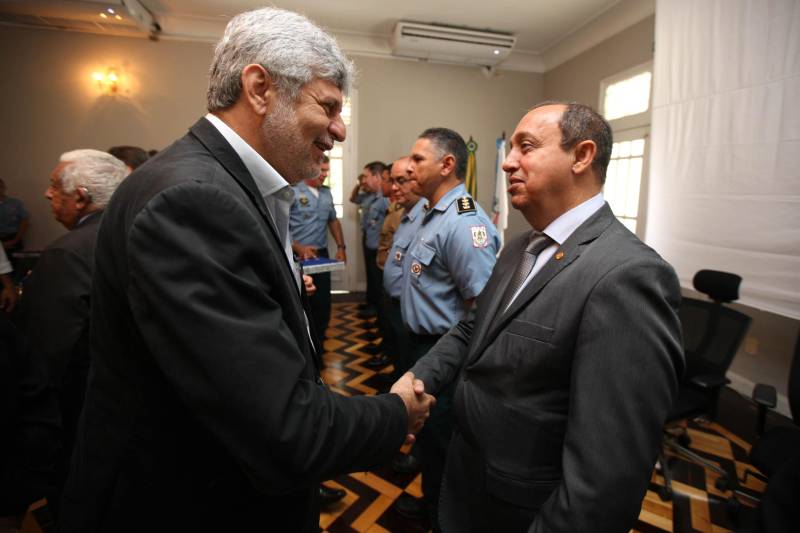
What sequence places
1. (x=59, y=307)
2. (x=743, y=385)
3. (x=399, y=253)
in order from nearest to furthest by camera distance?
(x=59, y=307) < (x=399, y=253) < (x=743, y=385)

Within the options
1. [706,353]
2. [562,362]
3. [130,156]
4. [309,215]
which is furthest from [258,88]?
[309,215]

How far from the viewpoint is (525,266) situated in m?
1.18

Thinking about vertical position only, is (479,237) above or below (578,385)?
above

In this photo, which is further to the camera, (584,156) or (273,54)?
(584,156)

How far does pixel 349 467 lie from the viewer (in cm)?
76

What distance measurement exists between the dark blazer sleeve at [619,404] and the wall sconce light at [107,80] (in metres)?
6.23

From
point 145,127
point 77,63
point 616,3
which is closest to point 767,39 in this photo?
point 616,3

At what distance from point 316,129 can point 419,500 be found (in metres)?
1.86

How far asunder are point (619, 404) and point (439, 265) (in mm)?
1276

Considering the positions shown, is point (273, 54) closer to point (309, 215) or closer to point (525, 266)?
point (525, 266)

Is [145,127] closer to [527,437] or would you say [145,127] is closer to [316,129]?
[316,129]

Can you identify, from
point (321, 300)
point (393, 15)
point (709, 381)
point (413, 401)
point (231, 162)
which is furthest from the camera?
point (393, 15)

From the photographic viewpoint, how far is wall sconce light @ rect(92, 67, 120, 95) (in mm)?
5016

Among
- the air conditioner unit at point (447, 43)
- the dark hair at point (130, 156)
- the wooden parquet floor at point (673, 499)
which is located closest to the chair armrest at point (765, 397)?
the wooden parquet floor at point (673, 499)
